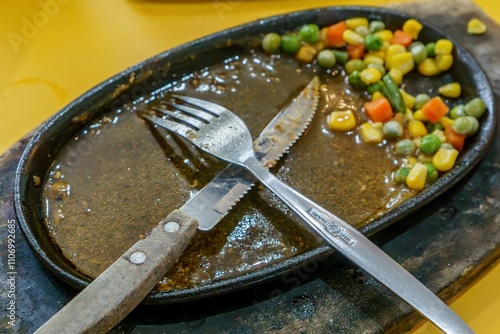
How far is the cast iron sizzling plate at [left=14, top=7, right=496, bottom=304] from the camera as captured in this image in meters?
1.67

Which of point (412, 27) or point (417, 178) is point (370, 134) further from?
point (412, 27)

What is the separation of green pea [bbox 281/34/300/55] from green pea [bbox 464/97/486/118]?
0.79 meters

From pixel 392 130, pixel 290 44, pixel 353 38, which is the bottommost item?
pixel 392 130

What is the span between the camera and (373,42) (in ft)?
8.04

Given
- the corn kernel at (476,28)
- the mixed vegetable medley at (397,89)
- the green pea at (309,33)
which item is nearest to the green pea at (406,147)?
the mixed vegetable medley at (397,89)

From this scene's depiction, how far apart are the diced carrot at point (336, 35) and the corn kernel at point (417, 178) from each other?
2.65 feet

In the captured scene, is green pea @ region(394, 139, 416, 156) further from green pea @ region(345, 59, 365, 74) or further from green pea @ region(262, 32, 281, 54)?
green pea @ region(262, 32, 281, 54)

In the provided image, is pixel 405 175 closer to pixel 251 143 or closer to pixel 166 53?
pixel 251 143

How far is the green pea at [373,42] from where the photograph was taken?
2451 mm

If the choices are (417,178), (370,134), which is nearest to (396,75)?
(370,134)

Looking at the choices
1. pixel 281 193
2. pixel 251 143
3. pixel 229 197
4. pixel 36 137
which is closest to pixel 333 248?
pixel 281 193

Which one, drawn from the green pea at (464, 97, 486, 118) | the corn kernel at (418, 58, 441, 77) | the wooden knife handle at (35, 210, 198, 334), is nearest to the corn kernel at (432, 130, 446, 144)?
the green pea at (464, 97, 486, 118)

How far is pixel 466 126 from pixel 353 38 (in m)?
0.67

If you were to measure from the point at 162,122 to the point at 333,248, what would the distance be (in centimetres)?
89
